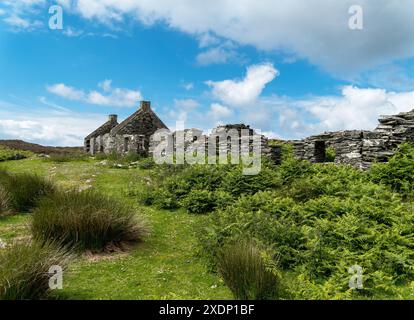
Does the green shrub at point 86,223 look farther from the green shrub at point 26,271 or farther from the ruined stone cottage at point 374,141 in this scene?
the ruined stone cottage at point 374,141

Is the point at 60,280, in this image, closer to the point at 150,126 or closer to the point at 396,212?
the point at 396,212

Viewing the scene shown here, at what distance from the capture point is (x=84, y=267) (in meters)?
7.74

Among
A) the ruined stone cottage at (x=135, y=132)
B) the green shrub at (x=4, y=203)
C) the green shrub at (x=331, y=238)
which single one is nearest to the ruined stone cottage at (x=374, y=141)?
the green shrub at (x=331, y=238)

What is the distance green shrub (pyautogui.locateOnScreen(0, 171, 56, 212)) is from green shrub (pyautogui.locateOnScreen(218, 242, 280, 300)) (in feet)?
25.1

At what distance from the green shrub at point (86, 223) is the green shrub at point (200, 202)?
304 centimetres

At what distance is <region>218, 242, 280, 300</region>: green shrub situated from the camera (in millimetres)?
6037

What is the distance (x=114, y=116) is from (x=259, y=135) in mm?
23745

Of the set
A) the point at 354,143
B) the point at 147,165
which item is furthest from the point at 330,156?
the point at 147,165

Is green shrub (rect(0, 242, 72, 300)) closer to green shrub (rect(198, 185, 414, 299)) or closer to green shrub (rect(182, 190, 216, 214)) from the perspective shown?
green shrub (rect(198, 185, 414, 299))

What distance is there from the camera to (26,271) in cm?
559

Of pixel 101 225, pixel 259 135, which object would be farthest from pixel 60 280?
pixel 259 135

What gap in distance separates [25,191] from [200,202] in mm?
5648

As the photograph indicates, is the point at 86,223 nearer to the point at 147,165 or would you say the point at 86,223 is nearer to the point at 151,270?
the point at 151,270
